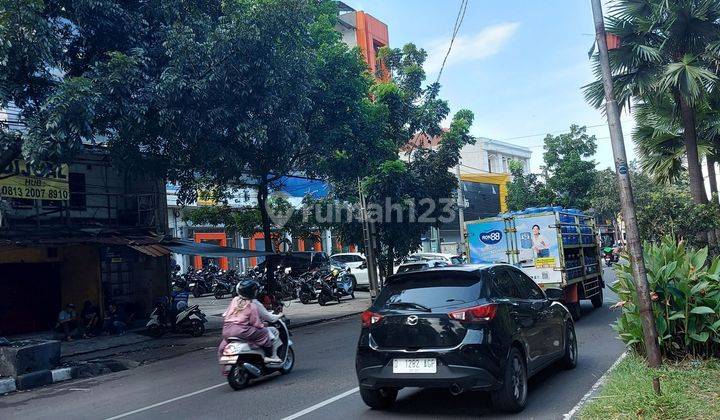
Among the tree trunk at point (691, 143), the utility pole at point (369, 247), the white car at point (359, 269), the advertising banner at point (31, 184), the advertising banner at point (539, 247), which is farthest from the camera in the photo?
the white car at point (359, 269)

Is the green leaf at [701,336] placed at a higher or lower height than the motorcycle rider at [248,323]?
lower

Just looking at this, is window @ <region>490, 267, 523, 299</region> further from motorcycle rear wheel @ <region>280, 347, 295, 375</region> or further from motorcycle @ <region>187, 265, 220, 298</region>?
motorcycle @ <region>187, 265, 220, 298</region>

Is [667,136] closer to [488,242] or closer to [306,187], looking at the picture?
[488,242]

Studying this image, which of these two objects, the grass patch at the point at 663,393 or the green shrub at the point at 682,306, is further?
the green shrub at the point at 682,306

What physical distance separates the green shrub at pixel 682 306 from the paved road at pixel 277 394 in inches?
36.5

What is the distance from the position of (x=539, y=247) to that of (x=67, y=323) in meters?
11.3

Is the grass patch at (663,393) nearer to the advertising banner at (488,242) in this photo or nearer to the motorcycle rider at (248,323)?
the motorcycle rider at (248,323)

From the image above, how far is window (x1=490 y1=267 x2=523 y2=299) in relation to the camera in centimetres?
666

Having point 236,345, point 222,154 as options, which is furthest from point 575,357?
point 222,154

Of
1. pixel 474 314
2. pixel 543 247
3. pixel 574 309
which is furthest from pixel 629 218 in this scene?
pixel 574 309

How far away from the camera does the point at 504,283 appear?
689 cm

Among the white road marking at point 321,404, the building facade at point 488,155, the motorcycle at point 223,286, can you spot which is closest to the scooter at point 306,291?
the motorcycle at point 223,286

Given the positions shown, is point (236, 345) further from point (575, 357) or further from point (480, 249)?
point (480, 249)

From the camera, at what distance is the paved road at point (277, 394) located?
6617 millimetres
